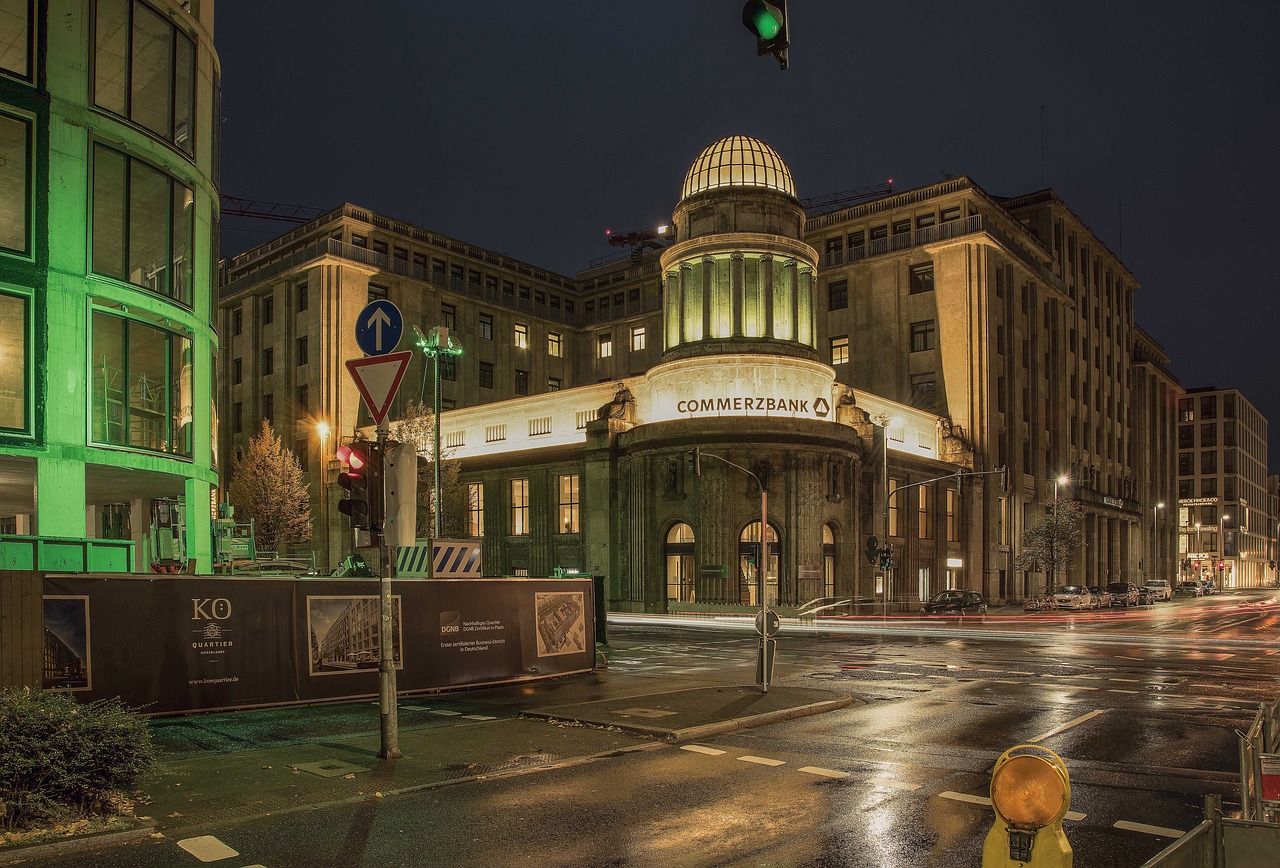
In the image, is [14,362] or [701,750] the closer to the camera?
[701,750]

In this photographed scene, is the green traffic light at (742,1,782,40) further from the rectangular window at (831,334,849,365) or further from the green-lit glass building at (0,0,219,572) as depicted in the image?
the rectangular window at (831,334,849,365)

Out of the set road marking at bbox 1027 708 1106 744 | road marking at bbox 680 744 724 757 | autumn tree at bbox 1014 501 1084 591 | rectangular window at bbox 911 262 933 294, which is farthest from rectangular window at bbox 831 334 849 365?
road marking at bbox 680 744 724 757

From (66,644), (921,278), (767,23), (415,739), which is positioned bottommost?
(415,739)

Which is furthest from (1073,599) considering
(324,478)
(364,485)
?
(364,485)

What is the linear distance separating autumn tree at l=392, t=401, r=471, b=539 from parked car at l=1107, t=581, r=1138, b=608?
43.2 metres

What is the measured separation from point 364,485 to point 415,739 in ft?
11.6

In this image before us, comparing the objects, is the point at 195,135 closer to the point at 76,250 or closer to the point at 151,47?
the point at 151,47

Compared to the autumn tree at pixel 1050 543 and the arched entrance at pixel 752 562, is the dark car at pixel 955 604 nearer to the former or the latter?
the arched entrance at pixel 752 562

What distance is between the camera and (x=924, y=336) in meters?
68.9

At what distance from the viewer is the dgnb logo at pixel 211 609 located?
14.5 meters

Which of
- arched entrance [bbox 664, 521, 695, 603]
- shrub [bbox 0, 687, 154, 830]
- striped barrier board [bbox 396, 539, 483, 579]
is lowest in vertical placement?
arched entrance [bbox 664, 521, 695, 603]

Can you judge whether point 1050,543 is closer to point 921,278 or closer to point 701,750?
point 921,278

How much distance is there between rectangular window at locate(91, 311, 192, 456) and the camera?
2320 cm

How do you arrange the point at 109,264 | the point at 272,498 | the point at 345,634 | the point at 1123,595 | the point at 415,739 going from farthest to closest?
the point at 1123,595
the point at 272,498
the point at 109,264
the point at 345,634
the point at 415,739
